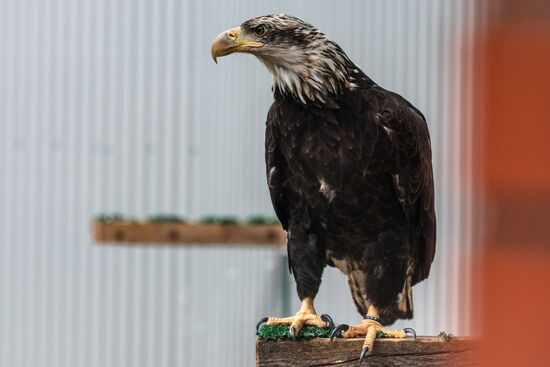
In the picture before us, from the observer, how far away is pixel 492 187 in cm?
43

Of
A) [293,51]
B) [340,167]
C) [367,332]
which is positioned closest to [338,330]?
→ [367,332]

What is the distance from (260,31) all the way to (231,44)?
0.10 metres

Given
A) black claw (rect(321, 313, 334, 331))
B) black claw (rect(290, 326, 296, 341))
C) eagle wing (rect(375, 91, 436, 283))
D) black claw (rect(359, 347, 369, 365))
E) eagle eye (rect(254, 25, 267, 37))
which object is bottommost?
black claw (rect(359, 347, 369, 365))

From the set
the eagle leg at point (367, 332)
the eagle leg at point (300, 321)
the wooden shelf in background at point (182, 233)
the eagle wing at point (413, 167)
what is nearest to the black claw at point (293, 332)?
the eagle leg at point (300, 321)

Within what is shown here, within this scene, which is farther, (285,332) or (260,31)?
(260,31)

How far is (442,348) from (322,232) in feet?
2.77

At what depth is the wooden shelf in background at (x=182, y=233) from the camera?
5.31 meters

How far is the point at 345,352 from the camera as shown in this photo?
80.2 inches

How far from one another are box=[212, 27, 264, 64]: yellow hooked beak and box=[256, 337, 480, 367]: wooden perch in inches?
35.6

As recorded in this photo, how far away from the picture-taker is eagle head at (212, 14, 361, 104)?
2371 millimetres

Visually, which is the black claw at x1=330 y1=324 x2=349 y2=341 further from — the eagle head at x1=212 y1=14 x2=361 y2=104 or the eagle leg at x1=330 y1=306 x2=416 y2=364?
the eagle head at x1=212 y1=14 x2=361 y2=104

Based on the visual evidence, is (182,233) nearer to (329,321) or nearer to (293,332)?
(329,321)

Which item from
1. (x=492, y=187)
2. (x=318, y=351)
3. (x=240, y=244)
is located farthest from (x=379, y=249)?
(x=240, y=244)

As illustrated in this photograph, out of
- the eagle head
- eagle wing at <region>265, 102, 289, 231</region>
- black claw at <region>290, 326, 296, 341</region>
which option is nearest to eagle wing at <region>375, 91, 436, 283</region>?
the eagle head
